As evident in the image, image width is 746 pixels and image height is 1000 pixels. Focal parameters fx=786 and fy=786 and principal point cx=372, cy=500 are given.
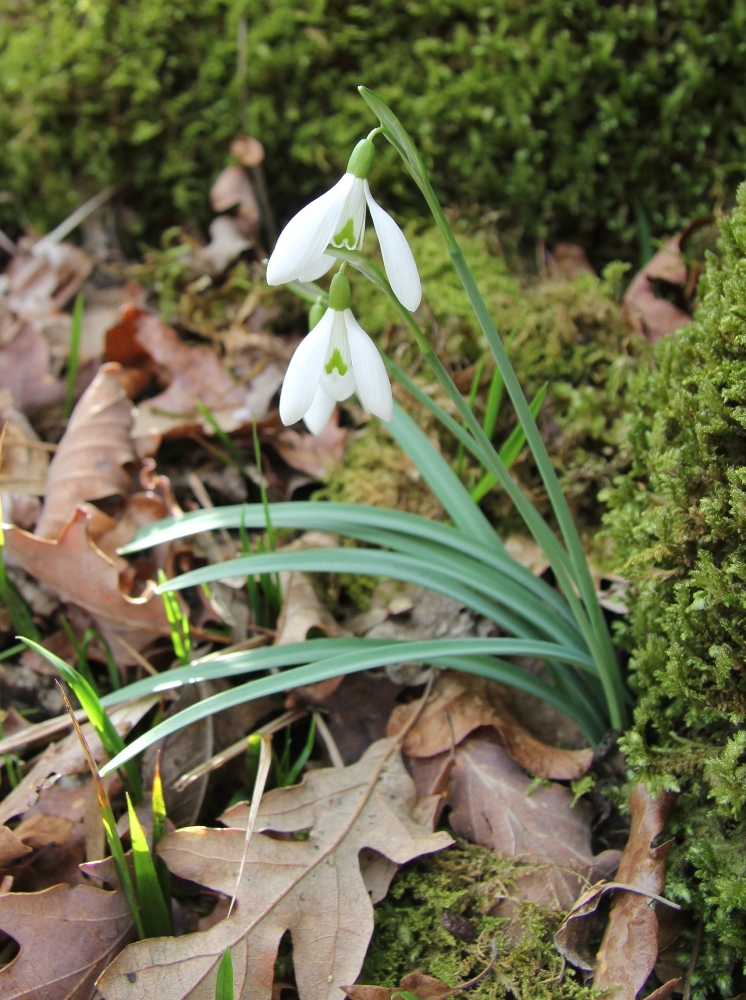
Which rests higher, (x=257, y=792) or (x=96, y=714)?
(x=96, y=714)

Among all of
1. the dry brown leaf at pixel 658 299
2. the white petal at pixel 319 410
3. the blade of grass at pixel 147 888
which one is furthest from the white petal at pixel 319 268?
the dry brown leaf at pixel 658 299

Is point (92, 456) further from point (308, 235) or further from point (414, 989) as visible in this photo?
point (414, 989)

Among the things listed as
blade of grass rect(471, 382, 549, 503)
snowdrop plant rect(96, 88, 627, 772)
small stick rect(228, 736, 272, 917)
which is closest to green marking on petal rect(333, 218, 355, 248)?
snowdrop plant rect(96, 88, 627, 772)

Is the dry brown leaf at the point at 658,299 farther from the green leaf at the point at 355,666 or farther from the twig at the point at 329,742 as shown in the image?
the twig at the point at 329,742

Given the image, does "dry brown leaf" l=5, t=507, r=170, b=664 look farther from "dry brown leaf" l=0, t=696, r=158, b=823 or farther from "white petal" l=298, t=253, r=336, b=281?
"white petal" l=298, t=253, r=336, b=281

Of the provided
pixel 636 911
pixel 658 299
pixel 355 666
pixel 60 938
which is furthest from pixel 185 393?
pixel 636 911
